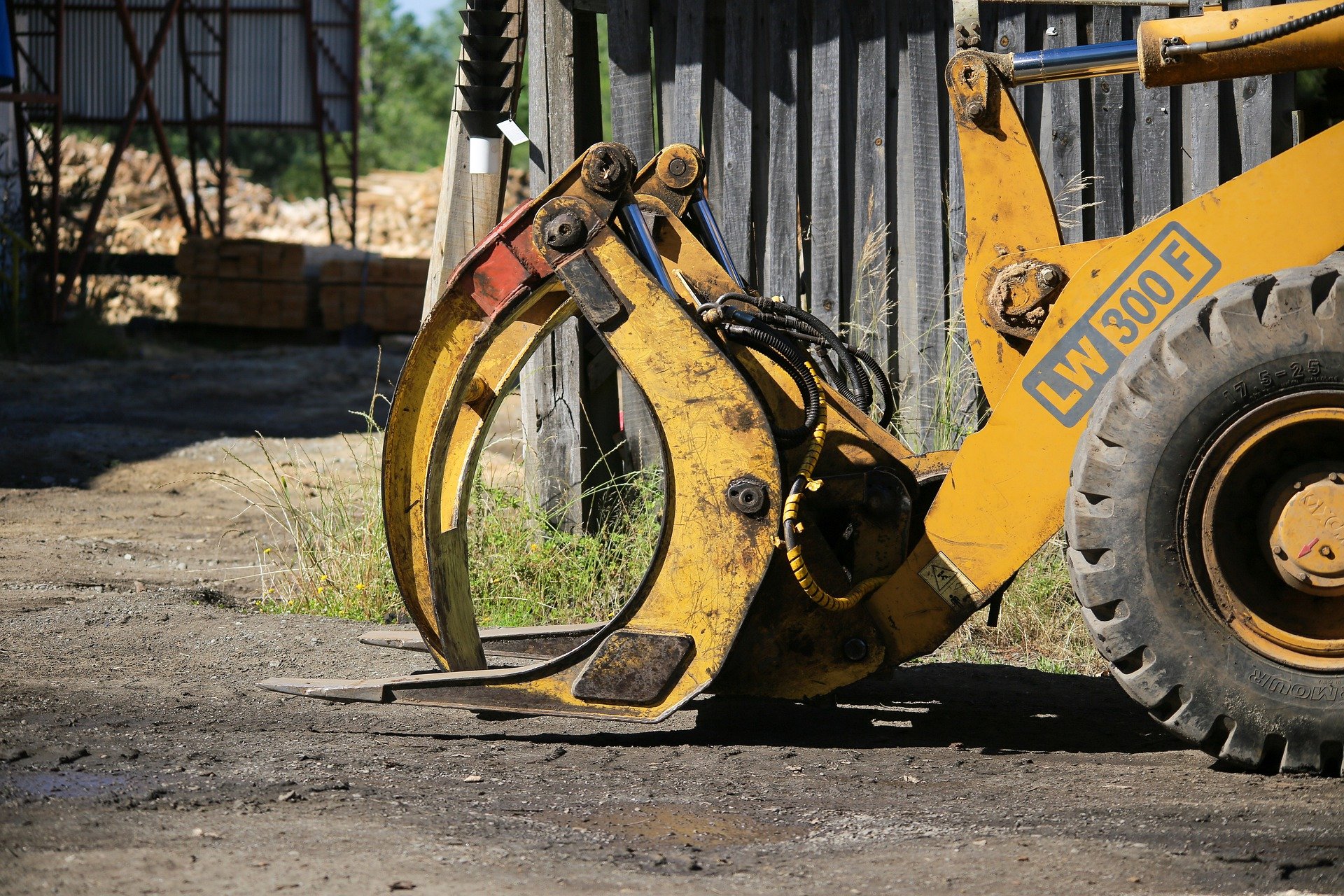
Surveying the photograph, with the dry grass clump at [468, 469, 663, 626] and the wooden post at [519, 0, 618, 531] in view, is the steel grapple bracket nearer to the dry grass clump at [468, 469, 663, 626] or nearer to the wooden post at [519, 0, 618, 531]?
the dry grass clump at [468, 469, 663, 626]

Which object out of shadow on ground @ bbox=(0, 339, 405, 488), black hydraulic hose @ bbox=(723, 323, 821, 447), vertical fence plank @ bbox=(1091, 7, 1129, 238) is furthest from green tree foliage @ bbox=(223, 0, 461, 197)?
black hydraulic hose @ bbox=(723, 323, 821, 447)

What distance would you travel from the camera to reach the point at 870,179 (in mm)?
5938

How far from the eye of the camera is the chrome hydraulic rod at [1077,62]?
376 centimetres

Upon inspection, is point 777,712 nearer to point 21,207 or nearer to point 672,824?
point 672,824

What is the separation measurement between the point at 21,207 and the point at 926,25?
13.0 m

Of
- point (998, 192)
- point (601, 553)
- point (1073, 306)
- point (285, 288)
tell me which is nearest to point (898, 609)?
point (1073, 306)

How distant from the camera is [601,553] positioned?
5840 millimetres

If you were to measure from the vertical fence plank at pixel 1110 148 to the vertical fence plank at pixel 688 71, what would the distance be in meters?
1.74

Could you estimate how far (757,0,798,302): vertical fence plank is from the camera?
19.7ft

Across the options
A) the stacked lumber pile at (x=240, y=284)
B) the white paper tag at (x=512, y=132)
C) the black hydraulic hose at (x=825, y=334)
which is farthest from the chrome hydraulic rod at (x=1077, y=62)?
the stacked lumber pile at (x=240, y=284)

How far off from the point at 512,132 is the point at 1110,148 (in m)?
2.55

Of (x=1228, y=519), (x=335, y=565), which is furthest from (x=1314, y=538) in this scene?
(x=335, y=565)

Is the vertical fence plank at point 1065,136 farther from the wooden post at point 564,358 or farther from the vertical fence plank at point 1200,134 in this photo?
the wooden post at point 564,358

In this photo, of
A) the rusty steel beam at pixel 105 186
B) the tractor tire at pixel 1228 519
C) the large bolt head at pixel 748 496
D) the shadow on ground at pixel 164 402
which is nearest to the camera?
the tractor tire at pixel 1228 519
